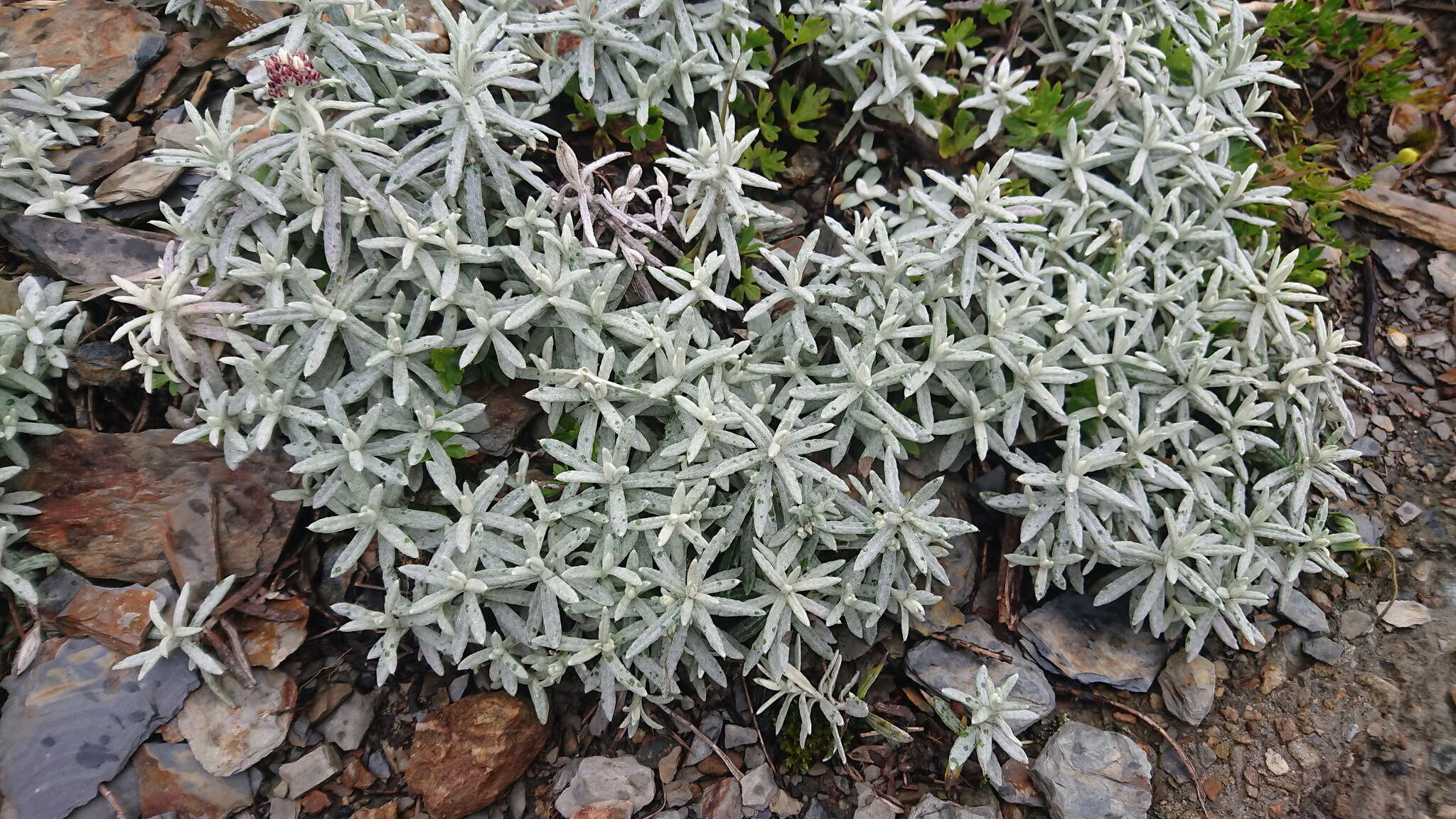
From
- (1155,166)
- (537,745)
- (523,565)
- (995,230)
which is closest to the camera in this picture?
(523,565)

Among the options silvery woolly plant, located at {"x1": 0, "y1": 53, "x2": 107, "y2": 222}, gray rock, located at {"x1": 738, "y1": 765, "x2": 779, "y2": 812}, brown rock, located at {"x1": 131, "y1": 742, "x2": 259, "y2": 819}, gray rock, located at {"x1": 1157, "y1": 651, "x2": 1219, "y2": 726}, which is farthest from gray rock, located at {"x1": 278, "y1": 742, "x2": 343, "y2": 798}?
gray rock, located at {"x1": 1157, "y1": 651, "x2": 1219, "y2": 726}

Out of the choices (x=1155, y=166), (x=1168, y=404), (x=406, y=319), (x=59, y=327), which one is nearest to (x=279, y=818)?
(x=406, y=319)

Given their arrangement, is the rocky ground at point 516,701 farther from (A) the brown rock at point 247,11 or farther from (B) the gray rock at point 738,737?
(A) the brown rock at point 247,11

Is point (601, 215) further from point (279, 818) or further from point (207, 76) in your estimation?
point (279, 818)

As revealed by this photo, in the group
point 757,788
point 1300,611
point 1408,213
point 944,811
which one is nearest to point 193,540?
point 757,788

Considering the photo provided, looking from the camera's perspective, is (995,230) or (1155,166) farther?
(1155,166)

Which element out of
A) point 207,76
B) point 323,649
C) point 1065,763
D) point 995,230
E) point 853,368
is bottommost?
point 1065,763

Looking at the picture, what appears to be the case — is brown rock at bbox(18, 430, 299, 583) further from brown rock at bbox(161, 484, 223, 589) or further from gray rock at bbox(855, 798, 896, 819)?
gray rock at bbox(855, 798, 896, 819)

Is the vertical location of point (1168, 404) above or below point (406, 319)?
below
